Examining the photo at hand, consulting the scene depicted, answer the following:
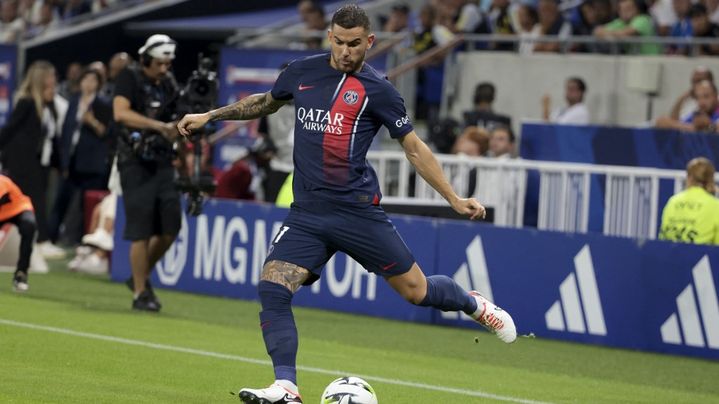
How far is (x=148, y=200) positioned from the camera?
13.7 m

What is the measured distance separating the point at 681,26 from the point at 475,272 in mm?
7026

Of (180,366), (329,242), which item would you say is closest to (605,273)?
(180,366)

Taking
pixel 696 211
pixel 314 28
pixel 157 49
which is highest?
pixel 314 28

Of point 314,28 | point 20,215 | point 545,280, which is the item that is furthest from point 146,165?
point 314,28

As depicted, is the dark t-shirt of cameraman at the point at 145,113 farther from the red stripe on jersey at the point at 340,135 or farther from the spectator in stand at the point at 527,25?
the spectator in stand at the point at 527,25

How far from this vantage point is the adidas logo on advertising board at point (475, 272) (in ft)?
46.9

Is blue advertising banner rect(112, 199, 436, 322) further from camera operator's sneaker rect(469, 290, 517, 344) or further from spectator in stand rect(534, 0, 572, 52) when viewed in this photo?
spectator in stand rect(534, 0, 572, 52)

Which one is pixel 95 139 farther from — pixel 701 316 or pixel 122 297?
pixel 701 316

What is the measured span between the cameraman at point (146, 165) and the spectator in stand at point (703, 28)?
26.9 feet

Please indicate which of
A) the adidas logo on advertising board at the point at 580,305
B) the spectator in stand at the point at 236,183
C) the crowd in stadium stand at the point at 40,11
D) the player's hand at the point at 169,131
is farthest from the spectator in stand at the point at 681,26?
the crowd in stadium stand at the point at 40,11

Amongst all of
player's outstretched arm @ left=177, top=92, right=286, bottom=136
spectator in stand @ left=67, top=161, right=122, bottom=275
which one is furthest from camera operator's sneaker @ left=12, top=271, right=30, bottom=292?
player's outstretched arm @ left=177, top=92, right=286, bottom=136

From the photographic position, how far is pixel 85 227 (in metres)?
20.5

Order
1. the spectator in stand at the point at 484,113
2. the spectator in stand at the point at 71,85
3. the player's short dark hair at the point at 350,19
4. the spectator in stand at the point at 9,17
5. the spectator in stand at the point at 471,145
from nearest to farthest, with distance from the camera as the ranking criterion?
the player's short dark hair at the point at 350,19
the spectator in stand at the point at 471,145
the spectator in stand at the point at 484,113
the spectator in stand at the point at 71,85
the spectator in stand at the point at 9,17

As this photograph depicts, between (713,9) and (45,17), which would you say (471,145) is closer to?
(713,9)
